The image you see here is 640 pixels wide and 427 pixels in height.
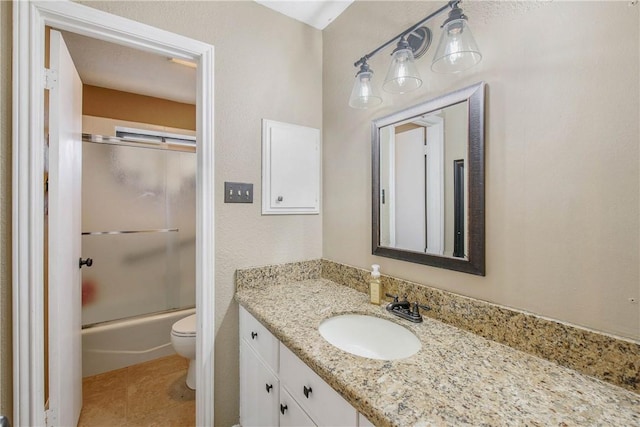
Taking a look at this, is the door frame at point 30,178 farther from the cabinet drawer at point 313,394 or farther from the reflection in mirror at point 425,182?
the reflection in mirror at point 425,182

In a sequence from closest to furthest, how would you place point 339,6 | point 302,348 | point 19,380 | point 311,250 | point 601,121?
1. point 601,121
2. point 302,348
3. point 19,380
4. point 339,6
5. point 311,250

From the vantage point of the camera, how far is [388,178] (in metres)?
1.33

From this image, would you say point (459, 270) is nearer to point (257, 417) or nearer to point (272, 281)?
point (272, 281)

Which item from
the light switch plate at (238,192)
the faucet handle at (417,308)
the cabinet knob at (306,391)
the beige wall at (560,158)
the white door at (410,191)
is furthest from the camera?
the light switch plate at (238,192)

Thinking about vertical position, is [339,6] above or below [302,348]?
above

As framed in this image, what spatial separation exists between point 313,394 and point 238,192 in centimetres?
100

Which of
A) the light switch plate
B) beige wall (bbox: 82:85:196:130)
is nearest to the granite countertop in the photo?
the light switch plate

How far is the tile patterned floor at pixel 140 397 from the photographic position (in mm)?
1649

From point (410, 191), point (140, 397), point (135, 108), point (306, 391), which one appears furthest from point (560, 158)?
point (135, 108)

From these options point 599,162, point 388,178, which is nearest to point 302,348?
point 388,178

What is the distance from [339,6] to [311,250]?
4.59 ft

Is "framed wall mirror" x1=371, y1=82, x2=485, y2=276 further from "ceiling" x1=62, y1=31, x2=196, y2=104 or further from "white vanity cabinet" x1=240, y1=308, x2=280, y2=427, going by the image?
"ceiling" x1=62, y1=31, x2=196, y2=104

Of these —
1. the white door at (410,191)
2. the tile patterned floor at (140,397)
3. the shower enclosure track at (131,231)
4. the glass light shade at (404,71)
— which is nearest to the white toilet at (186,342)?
the tile patterned floor at (140,397)

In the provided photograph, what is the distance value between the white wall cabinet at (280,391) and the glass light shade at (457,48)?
1.07 meters
